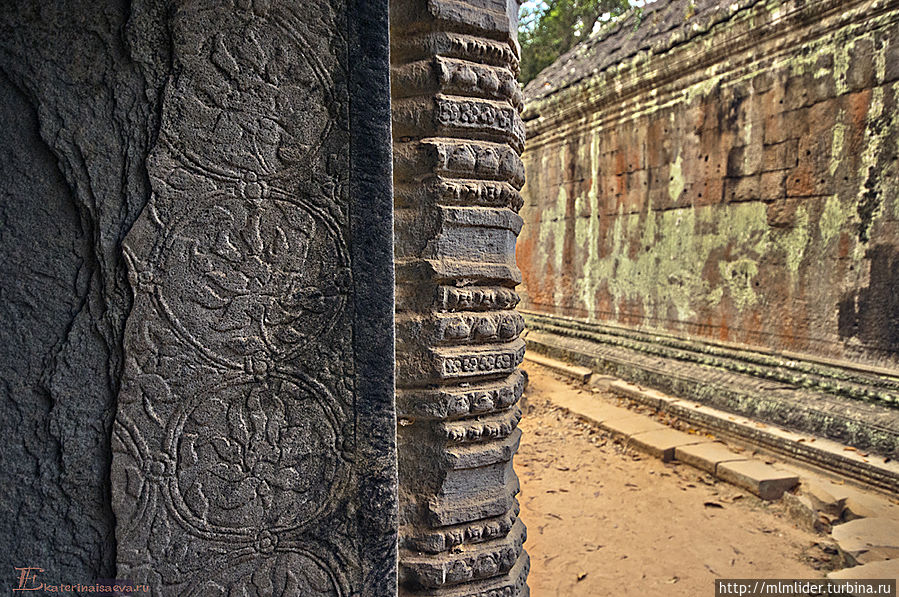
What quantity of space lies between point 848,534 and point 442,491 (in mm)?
2931

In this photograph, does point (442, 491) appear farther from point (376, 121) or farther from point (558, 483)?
point (558, 483)

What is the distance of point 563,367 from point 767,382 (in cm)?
295

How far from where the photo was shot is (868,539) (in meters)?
3.10

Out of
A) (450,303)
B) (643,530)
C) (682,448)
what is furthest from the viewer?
(682,448)

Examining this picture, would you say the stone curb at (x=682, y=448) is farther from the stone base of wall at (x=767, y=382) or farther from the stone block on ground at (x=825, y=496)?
the stone base of wall at (x=767, y=382)

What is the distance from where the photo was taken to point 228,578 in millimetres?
1243

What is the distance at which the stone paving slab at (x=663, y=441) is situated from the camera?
183 inches

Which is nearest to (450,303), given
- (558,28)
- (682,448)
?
(682,448)

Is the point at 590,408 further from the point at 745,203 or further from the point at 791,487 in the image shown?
the point at 745,203

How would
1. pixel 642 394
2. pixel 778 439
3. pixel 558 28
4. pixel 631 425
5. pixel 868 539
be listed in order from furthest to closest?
1. pixel 558 28
2. pixel 642 394
3. pixel 631 425
4. pixel 778 439
5. pixel 868 539

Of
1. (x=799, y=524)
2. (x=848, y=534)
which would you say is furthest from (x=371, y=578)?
(x=799, y=524)

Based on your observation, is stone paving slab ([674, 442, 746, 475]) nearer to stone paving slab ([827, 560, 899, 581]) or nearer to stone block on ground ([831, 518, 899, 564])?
stone block on ground ([831, 518, 899, 564])

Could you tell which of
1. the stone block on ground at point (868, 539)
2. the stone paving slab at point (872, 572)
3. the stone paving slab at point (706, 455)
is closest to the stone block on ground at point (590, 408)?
the stone paving slab at point (706, 455)

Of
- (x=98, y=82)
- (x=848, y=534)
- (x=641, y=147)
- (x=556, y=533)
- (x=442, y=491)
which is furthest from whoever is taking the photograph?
(x=641, y=147)
